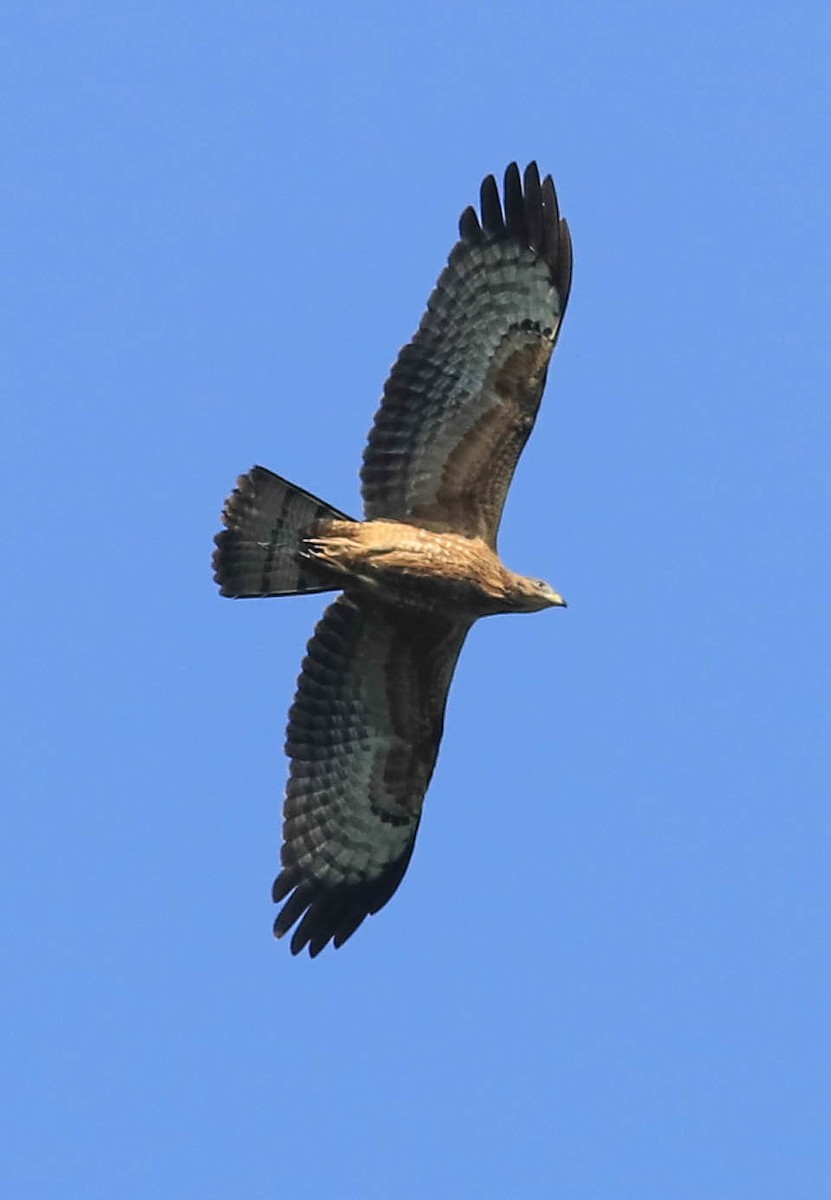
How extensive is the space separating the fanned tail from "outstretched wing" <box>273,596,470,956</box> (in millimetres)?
460

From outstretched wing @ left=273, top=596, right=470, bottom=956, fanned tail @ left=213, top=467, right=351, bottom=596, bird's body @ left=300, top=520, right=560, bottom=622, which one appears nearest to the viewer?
bird's body @ left=300, top=520, right=560, bottom=622

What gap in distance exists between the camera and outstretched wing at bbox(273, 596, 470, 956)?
17.2 meters

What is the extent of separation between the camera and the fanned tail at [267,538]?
54.7 feet

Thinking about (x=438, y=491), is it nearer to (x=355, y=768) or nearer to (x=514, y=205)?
(x=514, y=205)

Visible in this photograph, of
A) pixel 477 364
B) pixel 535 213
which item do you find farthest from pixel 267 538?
pixel 535 213

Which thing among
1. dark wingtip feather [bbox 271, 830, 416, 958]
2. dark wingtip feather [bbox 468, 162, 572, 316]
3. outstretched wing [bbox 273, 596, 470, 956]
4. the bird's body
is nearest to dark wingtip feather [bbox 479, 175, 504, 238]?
dark wingtip feather [bbox 468, 162, 572, 316]

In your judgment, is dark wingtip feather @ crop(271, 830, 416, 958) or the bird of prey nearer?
the bird of prey

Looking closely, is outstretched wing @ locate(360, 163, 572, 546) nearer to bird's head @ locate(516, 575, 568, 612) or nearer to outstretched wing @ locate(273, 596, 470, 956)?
bird's head @ locate(516, 575, 568, 612)

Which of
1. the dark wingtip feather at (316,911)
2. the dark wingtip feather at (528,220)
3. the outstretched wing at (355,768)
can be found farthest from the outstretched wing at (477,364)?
the dark wingtip feather at (316,911)

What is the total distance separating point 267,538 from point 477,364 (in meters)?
1.61

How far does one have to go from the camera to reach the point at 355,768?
57.3ft

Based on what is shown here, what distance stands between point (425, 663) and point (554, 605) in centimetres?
99

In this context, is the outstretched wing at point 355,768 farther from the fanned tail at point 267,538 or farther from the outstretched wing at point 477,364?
the outstretched wing at point 477,364

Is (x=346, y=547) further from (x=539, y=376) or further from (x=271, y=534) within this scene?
(x=539, y=376)
